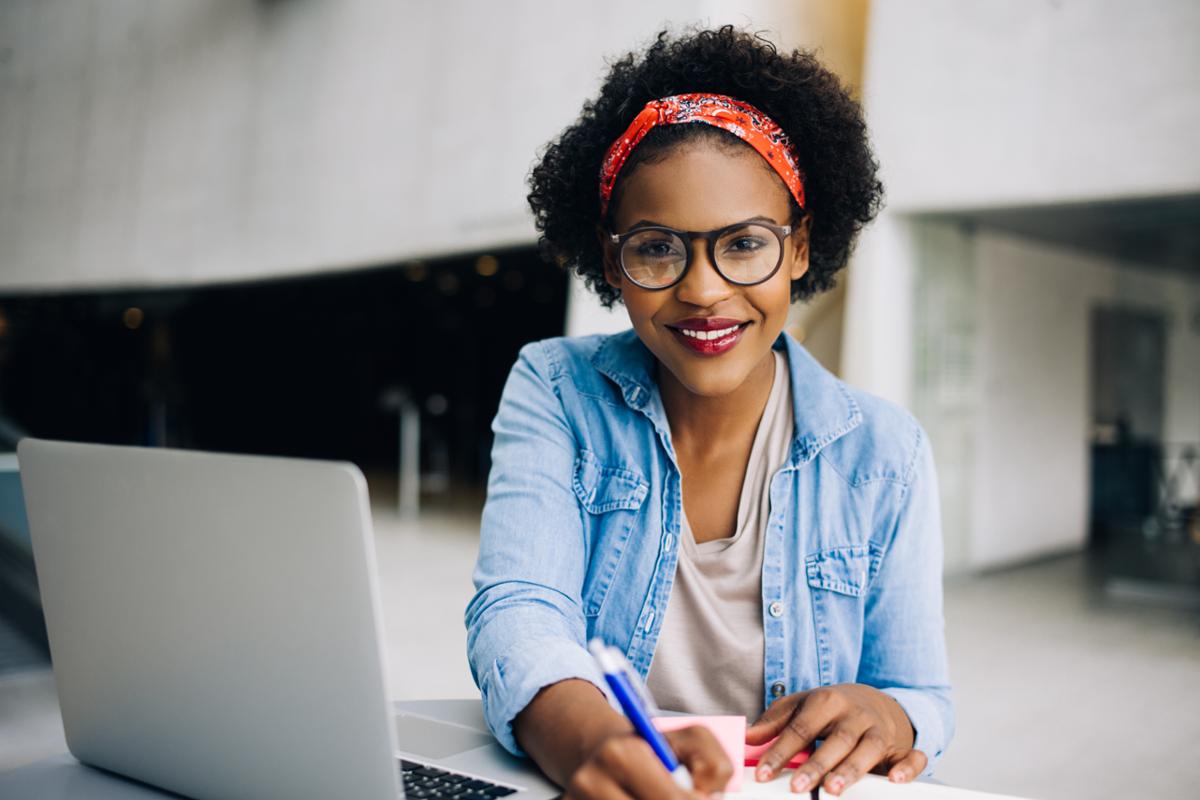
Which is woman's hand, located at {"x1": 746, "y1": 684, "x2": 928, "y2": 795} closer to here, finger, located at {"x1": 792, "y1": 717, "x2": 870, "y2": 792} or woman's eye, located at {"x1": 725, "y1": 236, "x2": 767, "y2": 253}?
finger, located at {"x1": 792, "y1": 717, "x2": 870, "y2": 792}

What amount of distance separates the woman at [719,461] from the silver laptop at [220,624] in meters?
0.31

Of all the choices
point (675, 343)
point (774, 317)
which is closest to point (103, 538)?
point (675, 343)

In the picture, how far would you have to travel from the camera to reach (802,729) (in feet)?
3.20

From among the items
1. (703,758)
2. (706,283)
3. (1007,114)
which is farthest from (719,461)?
(1007,114)

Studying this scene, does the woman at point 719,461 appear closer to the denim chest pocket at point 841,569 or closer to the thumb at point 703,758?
the denim chest pocket at point 841,569

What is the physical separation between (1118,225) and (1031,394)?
1.40 meters

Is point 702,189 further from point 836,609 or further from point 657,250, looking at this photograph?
point 836,609

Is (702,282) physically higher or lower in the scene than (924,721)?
higher

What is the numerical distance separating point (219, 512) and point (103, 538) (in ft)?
0.56

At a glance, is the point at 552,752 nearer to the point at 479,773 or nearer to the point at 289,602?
the point at 479,773

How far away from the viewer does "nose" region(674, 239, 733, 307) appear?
46.0 inches

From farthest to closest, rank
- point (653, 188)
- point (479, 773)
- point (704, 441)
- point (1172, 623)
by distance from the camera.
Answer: point (1172, 623), point (704, 441), point (653, 188), point (479, 773)

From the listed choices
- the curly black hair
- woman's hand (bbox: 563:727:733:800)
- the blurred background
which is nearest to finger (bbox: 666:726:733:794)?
woman's hand (bbox: 563:727:733:800)

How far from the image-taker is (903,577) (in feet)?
4.18
